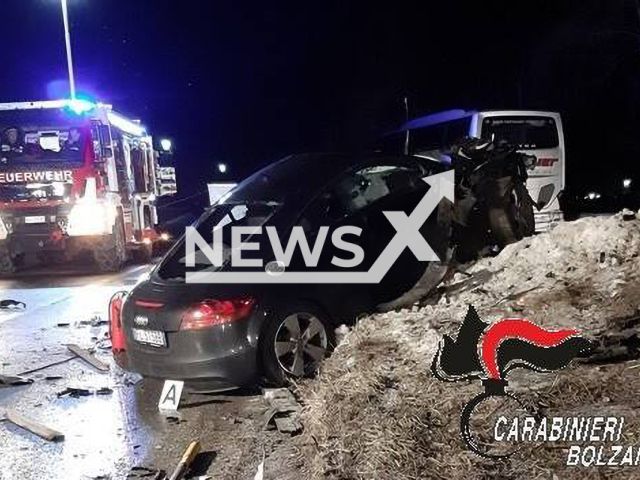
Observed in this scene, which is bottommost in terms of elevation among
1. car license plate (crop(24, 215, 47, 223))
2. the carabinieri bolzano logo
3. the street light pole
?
the carabinieri bolzano logo

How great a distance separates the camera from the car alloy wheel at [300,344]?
4996mm

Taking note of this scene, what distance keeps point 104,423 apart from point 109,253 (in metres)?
8.33

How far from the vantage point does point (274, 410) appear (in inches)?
184

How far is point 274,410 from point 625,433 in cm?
248

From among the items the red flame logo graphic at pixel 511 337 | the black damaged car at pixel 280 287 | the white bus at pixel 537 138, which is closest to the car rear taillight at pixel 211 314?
the black damaged car at pixel 280 287

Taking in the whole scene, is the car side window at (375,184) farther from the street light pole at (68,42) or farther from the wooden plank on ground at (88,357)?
the street light pole at (68,42)

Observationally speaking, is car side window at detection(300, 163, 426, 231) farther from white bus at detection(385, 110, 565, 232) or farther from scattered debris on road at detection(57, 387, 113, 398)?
white bus at detection(385, 110, 565, 232)

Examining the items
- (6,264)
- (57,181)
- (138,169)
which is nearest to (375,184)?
(57,181)

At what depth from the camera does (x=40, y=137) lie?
1222 centimetres

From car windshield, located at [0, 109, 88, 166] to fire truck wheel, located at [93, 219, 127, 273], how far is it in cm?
165

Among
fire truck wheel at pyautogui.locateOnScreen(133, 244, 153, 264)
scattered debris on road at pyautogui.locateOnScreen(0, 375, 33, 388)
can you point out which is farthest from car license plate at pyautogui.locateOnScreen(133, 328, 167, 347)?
fire truck wheel at pyautogui.locateOnScreen(133, 244, 153, 264)

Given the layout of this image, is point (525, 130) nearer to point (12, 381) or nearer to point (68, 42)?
point (12, 381)

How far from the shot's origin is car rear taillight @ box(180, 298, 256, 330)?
4.75 metres

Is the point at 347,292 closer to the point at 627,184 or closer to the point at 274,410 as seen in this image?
the point at 274,410
